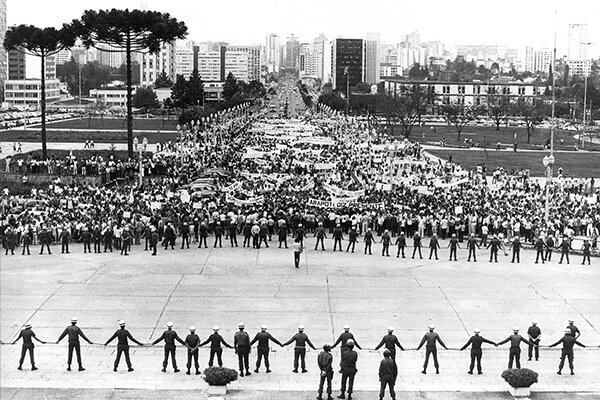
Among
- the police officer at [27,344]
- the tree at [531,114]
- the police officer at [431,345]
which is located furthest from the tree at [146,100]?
the police officer at [431,345]

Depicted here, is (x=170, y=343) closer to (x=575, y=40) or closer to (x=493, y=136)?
(x=575, y=40)

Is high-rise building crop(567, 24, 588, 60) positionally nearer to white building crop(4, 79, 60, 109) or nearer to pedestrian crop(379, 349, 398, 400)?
pedestrian crop(379, 349, 398, 400)

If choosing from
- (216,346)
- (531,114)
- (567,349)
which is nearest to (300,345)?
(216,346)

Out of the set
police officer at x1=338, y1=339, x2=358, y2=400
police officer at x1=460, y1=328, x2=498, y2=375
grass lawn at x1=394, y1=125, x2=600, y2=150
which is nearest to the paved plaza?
police officer at x1=460, y1=328, x2=498, y2=375

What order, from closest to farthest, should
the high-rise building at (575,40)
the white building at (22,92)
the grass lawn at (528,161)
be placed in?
the high-rise building at (575,40)
the grass lawn at (528,161)
the white building at (22,92)

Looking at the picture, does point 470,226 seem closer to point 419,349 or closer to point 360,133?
point 419,349

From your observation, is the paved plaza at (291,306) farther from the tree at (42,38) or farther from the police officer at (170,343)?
the tree at (42,38)
